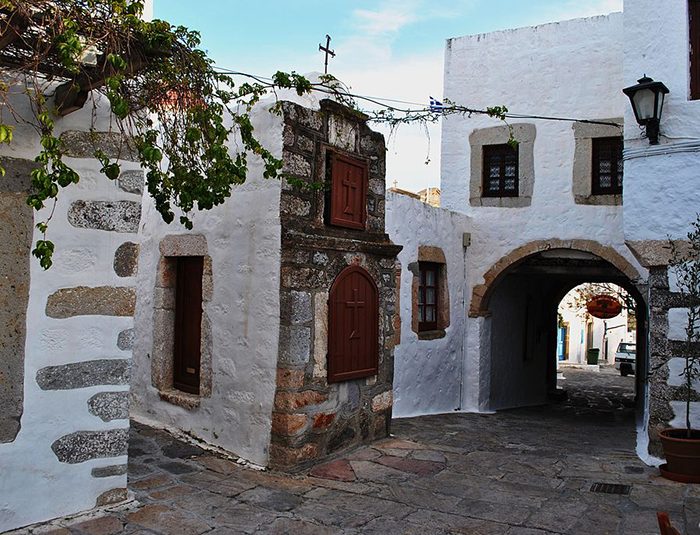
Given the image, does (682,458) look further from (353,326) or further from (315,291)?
(315,291)

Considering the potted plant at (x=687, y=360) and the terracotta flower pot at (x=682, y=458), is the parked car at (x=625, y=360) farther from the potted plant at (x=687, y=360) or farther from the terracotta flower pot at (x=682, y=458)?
the terracotta flower pot at (x=682, y=458)

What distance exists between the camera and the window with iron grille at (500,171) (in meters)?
9.16

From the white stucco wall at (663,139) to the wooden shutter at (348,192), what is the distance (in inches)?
84.8

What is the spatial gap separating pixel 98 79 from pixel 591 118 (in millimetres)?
7082

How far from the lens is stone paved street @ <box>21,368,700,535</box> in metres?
3.57

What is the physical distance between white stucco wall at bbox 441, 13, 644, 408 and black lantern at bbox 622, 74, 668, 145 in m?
3.31

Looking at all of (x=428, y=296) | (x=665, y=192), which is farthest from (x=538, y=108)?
(x=665, y=192)

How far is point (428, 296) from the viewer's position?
28.0 ft

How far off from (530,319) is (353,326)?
6.82 m

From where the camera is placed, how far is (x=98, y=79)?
3.11m

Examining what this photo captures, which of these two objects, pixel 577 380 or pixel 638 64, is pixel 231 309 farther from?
pixel 577 380

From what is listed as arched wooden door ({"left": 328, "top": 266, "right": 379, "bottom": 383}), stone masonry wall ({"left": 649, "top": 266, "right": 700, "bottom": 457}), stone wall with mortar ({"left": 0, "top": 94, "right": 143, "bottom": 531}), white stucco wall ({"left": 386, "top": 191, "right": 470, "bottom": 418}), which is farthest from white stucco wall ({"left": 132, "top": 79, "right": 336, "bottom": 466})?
stone masonry wall ({"left": 649, "top": 266, "right": 700, "bottom": 457})

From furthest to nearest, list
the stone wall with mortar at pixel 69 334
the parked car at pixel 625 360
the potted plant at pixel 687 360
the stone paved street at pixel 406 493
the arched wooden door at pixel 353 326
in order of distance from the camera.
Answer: the parked car at pixel 625 360
the arched wooden door at pixel 353 326
the potted plant at pixel 687 360
the stone paved street at pixel 406 493
the stone wall with mortar at pixel 69 334

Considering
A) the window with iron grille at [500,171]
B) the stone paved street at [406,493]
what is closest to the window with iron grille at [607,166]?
the window with iron grille at [500,171]
